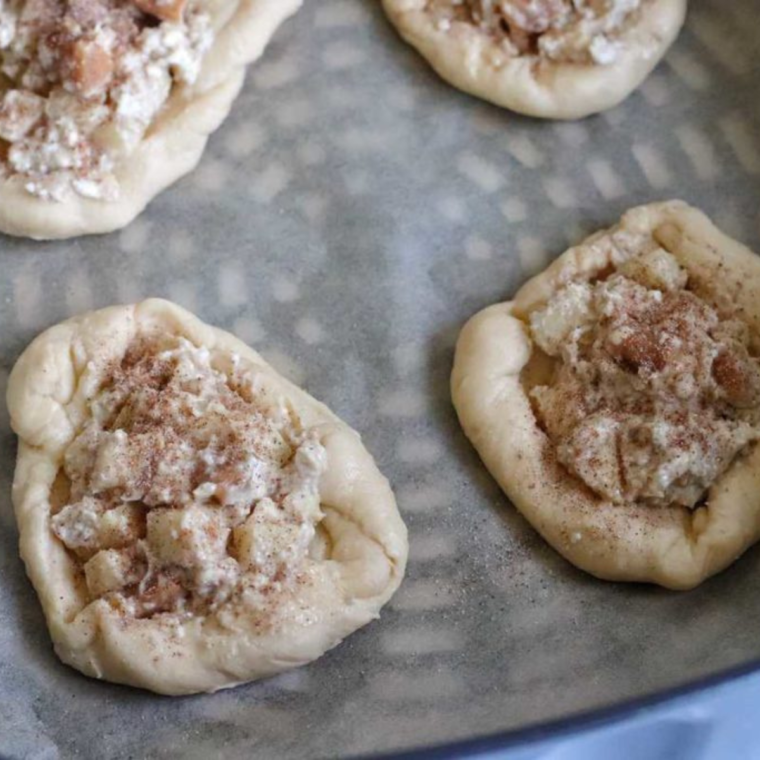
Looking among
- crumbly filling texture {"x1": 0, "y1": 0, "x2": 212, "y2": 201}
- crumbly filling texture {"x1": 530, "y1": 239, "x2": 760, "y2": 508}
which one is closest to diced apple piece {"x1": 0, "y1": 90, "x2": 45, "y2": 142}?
crumbly filling texture {"x1": 0, "y1": 0, "x2": 212, "y2": 201}

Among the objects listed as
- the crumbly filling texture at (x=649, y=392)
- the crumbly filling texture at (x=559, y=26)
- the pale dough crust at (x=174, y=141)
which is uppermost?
the crumbly filling texture at (x=559, y=26)

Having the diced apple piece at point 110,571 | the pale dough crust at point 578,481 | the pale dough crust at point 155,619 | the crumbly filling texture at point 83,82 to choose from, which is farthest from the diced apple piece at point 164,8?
the diced apple piece at point 110,571

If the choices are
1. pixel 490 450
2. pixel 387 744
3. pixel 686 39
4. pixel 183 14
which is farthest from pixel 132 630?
pixel 686 39

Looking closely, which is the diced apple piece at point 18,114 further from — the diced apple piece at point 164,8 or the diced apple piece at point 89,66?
the diced apple piece at point 164,8

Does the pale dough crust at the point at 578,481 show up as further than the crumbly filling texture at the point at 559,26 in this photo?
No

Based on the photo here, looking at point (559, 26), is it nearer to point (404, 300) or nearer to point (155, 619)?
point (404, 300)

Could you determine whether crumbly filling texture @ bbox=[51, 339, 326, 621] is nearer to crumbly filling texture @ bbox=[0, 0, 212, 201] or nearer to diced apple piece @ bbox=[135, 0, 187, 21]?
crumbly filling texture @ bbox=[0, 0, 212, 201]

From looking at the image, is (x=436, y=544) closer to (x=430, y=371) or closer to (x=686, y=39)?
(x=430, y=371)
